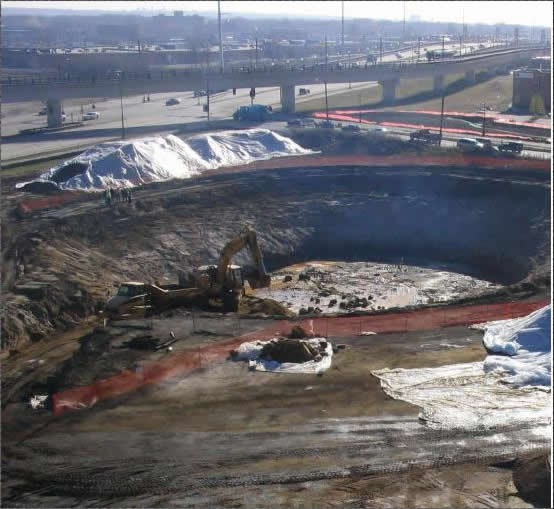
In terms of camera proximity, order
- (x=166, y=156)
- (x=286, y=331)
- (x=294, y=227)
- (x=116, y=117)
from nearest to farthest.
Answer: (x=286, y=331) → (x=294, y=227) → (x=166, y=156) → (x=116, y=117)

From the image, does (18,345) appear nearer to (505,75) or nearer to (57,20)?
(505,75)

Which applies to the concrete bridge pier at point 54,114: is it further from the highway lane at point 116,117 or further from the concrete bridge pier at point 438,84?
the concrete bridge pier at point 438,84

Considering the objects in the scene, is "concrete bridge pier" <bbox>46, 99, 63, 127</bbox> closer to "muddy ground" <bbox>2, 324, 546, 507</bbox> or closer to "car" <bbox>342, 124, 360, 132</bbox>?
"car" <bbox>342, 124, 360, 132</bbox>

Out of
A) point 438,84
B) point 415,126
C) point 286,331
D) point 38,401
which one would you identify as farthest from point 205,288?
point 438,84

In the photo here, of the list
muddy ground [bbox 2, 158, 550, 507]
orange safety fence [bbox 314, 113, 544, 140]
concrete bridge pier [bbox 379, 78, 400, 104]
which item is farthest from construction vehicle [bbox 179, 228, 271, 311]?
concrete bridge pier [bbox 379, 78, 400, 104]

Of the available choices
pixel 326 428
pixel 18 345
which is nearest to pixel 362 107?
pixel 18 345

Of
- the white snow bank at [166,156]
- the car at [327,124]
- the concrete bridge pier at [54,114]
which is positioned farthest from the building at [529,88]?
the concrete bridge pier at [54,114]

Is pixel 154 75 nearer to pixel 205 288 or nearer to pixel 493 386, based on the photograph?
pixel 205 288
